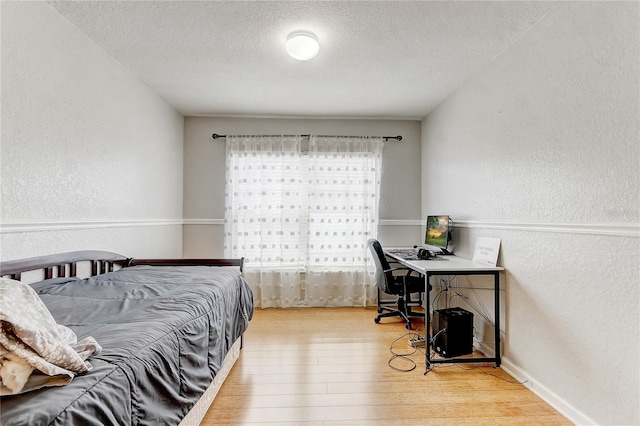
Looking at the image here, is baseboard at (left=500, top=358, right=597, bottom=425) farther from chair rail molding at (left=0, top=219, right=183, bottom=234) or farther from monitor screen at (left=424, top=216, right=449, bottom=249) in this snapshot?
chair rail molding at (left=0, top=219, right=183, bottom=234)

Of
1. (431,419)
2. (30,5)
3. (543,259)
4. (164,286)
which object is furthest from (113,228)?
(543,259)

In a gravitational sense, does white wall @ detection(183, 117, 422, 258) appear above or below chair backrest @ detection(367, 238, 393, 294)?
above

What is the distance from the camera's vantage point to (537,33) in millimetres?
2023

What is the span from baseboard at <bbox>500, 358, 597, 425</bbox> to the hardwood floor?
0.04 m

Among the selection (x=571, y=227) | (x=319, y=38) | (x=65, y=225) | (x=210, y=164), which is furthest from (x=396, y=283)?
(x=65, y=225)

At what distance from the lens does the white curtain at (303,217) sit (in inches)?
153

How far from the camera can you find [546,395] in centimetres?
191

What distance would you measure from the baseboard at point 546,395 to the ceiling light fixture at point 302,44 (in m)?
2.70

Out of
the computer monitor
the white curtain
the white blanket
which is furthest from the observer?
the white curtain

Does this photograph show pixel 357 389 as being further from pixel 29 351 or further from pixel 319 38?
pixel 319 38

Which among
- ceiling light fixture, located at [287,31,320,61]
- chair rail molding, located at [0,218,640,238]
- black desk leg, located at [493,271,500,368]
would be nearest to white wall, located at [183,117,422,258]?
chair rail molding, located at [0,218,640,238]

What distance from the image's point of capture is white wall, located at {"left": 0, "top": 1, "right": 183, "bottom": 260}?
5.50 ft

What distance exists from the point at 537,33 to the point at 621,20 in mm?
582

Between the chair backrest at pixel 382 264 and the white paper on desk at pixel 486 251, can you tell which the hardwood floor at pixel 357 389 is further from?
the white paper on desk at pixel 486 251
